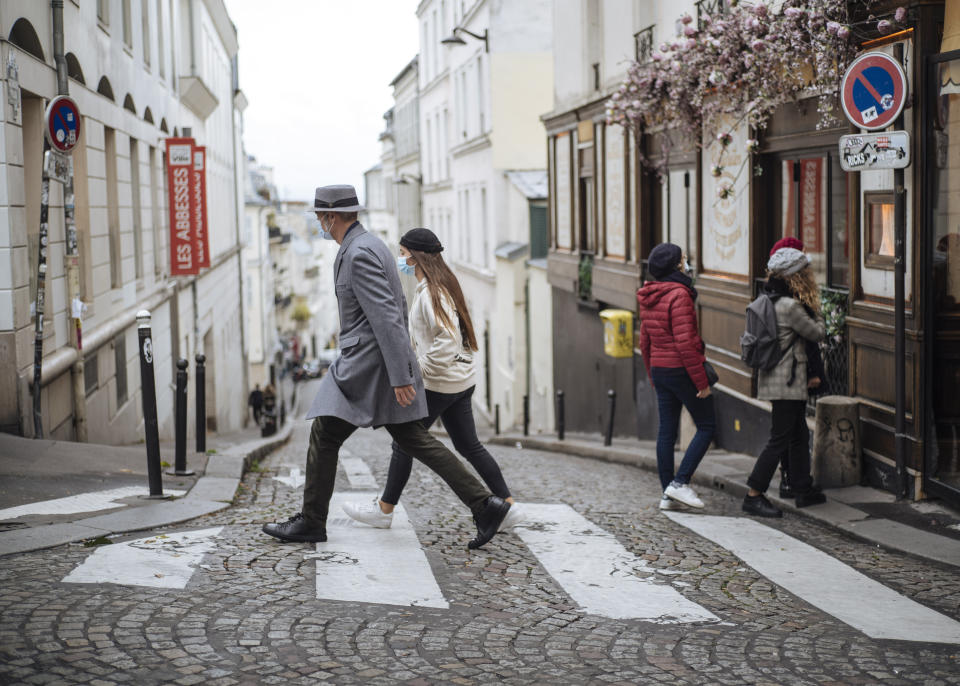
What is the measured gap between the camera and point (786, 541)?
22.7 ft

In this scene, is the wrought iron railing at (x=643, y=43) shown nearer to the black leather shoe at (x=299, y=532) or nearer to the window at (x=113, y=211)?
the window at (x=113, y=211)

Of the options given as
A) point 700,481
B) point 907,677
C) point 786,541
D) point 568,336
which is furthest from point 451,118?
point 907,677

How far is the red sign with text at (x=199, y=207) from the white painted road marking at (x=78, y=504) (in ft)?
45.6

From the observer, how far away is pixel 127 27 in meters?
17.4

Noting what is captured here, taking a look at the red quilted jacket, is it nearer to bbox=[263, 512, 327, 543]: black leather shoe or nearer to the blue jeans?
the blue jeans

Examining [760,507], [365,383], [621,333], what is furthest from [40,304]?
[621,333]

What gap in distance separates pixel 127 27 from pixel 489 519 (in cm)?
1349

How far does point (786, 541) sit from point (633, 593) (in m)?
1.80

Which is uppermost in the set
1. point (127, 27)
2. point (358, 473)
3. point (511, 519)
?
point (127, 27)

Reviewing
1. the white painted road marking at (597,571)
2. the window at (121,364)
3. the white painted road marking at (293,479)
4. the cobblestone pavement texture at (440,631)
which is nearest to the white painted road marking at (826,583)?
the cobblestone pavement texture at (440,631)

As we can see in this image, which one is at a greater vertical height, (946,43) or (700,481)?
(946,43)

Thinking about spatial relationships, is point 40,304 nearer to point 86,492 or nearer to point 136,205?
point 86,492

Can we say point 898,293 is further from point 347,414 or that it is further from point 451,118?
point 451,118

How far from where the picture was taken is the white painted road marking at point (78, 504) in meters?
6.69
